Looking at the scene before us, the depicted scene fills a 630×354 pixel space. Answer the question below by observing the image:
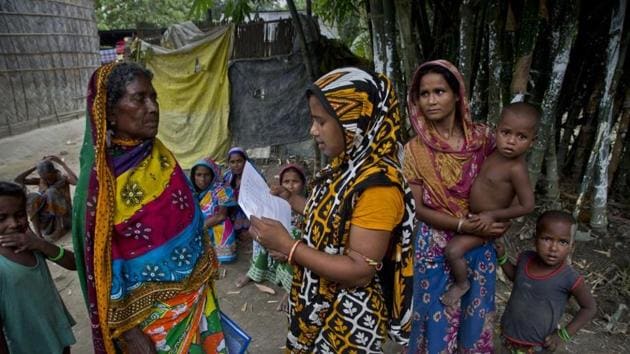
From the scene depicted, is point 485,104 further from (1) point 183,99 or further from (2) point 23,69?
(2) point 23,69

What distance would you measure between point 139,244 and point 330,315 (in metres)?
0.78

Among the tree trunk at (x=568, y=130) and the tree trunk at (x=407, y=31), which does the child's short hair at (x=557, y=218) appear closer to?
the tree trunk at (x=407, y=31)

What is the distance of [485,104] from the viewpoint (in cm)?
401

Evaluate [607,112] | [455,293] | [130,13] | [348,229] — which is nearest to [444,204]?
[455,293]

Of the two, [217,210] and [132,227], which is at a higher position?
[132,227]

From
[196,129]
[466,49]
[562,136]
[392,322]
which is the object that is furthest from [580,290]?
[196,129]

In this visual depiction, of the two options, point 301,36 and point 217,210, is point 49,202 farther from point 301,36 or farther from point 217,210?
Result: point 301,36

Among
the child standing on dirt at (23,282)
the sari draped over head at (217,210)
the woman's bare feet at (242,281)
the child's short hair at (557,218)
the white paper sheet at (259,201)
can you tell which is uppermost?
the white paper sheet at (259,201)

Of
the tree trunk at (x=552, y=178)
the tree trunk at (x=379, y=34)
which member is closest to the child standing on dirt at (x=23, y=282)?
the tree trunk at (x=379, y=34)

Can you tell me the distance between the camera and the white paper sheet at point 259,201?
149 cm

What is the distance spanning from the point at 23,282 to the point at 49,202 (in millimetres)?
3253

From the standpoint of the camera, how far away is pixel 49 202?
470 centimetres

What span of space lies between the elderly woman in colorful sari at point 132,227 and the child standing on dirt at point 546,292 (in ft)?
5.33

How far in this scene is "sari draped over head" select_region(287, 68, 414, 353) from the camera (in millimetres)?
1366
